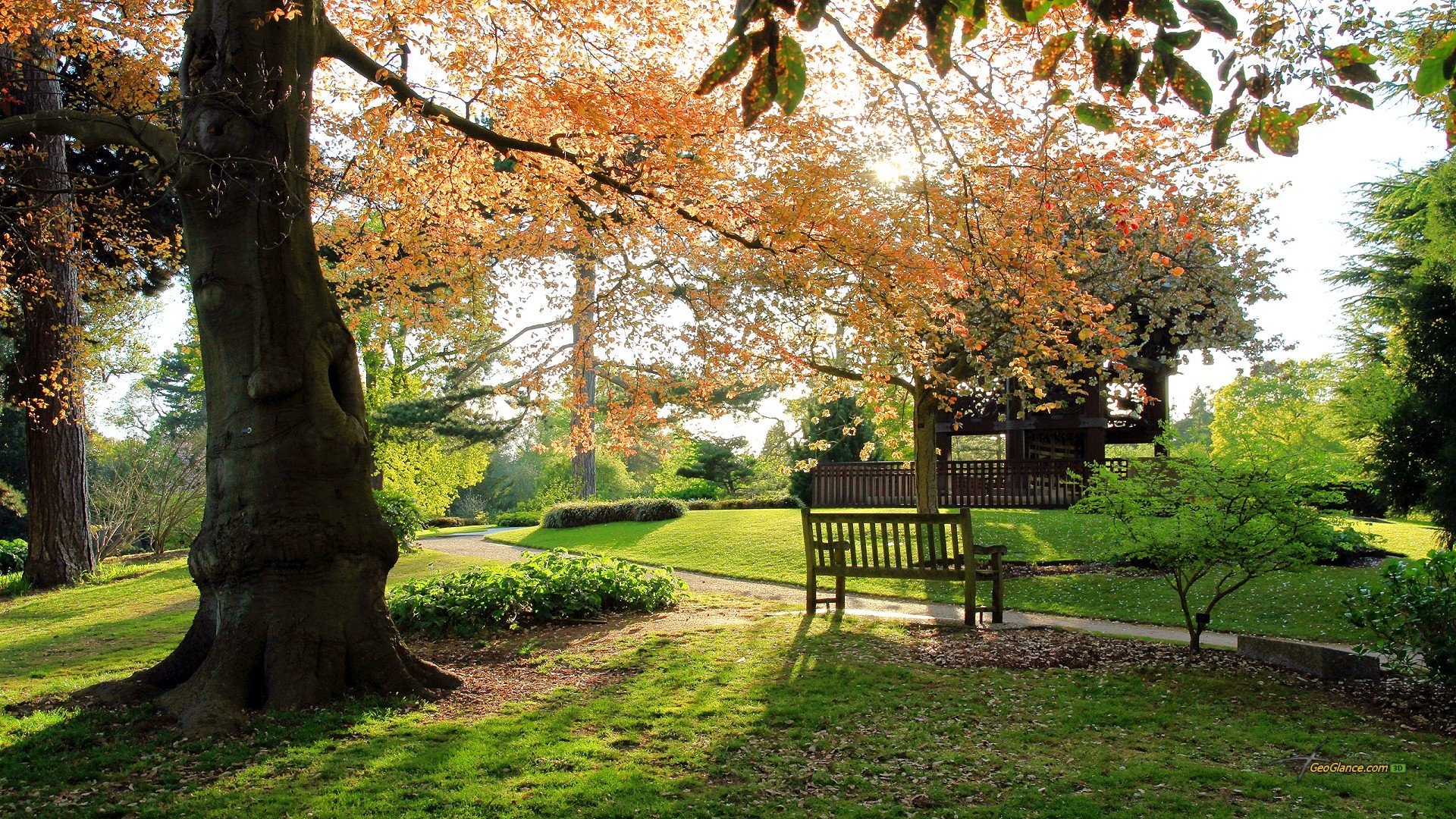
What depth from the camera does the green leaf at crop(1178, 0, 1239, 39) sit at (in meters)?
2.24

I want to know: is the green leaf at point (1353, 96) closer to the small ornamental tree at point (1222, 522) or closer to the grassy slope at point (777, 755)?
the grassy slope at point (777, 755)

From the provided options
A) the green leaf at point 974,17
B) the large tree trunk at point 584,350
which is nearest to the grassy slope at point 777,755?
the green leaf at point 974,17

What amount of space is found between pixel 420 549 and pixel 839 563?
10879 mm

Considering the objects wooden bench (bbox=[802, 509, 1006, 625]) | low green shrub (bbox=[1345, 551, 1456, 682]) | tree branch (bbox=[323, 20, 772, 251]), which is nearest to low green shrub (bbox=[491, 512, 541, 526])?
wooden bench (bbox=[802, 509, 1006, 625])

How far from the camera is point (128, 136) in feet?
20.5

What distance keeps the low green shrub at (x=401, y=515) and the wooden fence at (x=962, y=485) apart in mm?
11791

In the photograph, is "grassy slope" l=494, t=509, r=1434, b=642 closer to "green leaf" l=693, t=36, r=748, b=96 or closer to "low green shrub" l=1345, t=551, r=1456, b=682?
"low green shrub" l=1345, t=551, r=1456, b=682

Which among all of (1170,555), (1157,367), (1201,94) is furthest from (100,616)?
(1157,367)

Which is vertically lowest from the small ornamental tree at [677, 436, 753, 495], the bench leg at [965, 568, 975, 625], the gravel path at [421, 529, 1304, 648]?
the gravel path at [421, 529, 1304, 648]

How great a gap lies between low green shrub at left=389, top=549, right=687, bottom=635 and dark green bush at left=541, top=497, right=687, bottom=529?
11881 mm

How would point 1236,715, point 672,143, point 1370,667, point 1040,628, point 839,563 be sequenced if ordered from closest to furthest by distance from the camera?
point 1236,715 → point 1370,667 → point 672,143 → point 1040,628 → point 839,563

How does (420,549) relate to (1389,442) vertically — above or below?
below

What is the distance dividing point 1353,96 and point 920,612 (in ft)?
26.6

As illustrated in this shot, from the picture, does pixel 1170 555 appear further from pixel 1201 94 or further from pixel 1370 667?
pixel 1201 94
